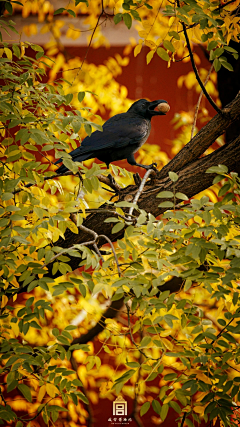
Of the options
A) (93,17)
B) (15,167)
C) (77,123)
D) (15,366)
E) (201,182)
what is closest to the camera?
(15,366)

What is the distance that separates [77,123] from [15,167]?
0.27 meters

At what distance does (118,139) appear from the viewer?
1.50 metres

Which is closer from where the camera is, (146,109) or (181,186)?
(181,186)

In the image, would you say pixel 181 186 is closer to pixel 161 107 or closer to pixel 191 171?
pixel 191 171

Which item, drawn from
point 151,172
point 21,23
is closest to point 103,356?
point 151,172

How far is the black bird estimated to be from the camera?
56.4 inches

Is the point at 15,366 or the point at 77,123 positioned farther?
the point at 77,123

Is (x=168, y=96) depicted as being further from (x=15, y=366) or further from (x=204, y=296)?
(x=15, y=366)

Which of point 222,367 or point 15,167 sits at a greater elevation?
point 15,167

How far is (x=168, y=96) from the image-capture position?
3035 mm

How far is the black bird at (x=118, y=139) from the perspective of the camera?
1434 mm

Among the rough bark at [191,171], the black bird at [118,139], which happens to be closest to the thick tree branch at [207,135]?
the rough bark at [191,171]

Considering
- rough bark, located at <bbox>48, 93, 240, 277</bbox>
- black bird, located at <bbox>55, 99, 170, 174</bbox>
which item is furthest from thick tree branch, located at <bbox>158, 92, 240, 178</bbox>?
black bird, located at <bbox>55, 99, 170, 174</bbox>

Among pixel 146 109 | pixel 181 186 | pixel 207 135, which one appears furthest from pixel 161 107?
pixel 181 186
